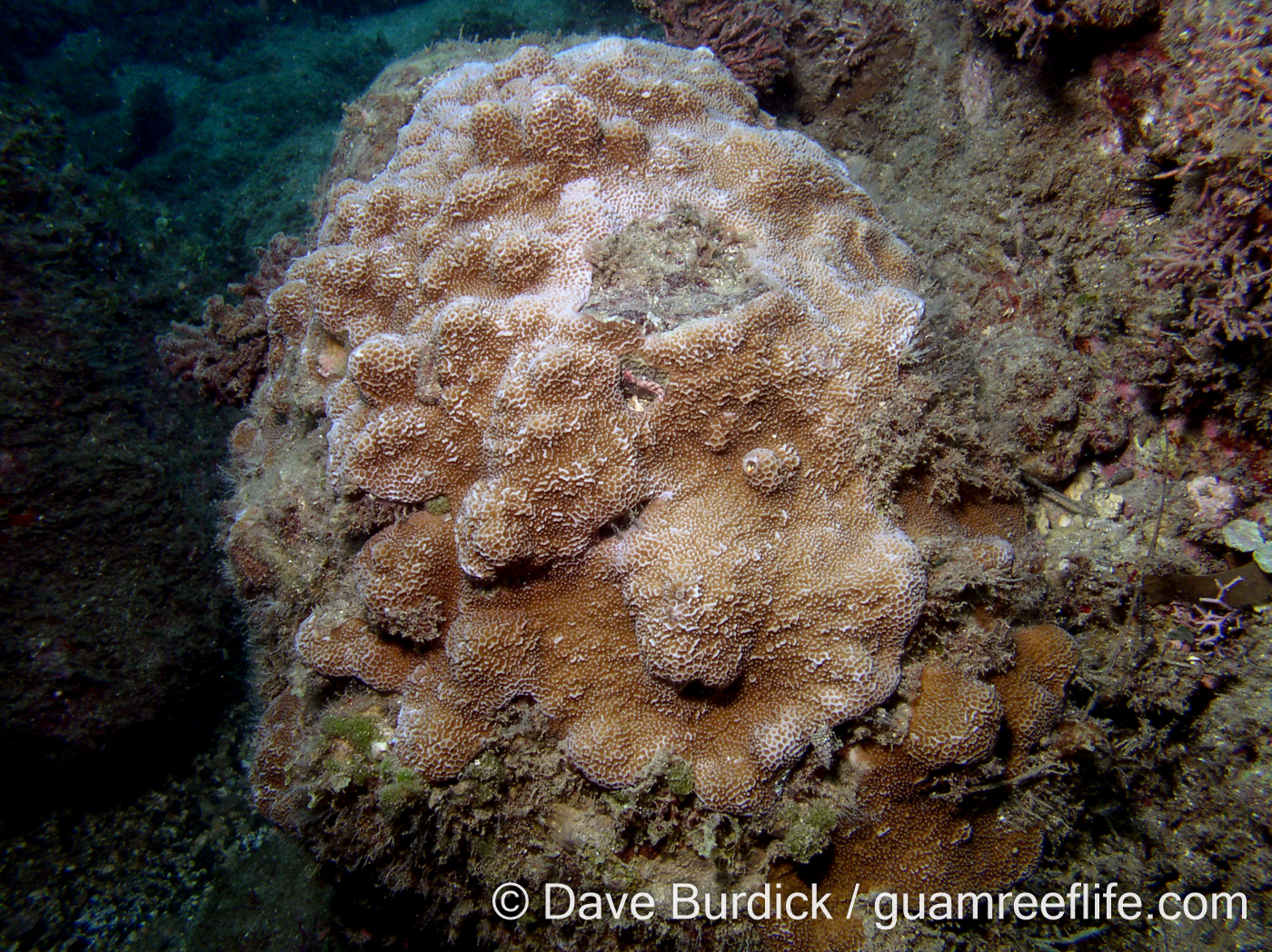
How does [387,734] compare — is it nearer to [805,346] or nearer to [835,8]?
[805,346]

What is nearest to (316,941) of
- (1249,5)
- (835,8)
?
(1249,5)

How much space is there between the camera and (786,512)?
Answer: 253 centimetres

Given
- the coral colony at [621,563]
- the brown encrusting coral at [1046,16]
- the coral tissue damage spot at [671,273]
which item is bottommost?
the coral colony at [621,563]

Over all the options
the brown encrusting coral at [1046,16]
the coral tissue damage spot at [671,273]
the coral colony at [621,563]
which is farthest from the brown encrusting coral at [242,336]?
the brown encrusting coral at [1046,16]

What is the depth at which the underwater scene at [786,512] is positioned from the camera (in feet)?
8.04

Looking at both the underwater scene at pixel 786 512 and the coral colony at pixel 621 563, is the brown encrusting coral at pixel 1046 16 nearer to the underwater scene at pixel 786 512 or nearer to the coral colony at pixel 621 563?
the underwater scene at pixel 786 512

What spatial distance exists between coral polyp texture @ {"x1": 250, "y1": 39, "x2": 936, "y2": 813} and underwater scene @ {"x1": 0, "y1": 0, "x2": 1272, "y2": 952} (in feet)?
0.06

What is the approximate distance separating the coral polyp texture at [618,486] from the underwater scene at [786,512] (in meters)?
0.02

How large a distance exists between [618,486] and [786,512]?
741mm

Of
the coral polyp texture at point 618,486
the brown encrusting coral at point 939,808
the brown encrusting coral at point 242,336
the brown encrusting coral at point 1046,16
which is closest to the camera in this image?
the coral polyp texture at point 618,486

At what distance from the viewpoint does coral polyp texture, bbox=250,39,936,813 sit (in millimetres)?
2400

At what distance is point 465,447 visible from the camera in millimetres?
2664

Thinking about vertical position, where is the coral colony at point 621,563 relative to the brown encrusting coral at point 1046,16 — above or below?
below

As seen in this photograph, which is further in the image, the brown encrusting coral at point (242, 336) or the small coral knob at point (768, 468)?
the brown encrusting coral at point (242, 336)
